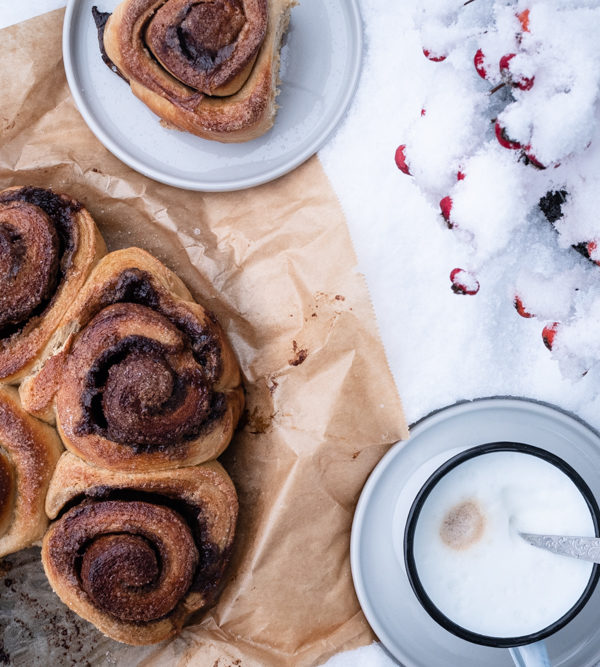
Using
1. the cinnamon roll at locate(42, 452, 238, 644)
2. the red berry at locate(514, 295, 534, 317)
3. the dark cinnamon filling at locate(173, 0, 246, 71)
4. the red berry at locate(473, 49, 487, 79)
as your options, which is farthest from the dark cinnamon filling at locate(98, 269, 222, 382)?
the red berry at locate(473, 49, 487, 79)

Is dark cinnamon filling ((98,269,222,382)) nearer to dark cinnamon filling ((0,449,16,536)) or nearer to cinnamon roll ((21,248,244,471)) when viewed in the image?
cinnamon roll ((21,248,244,471))

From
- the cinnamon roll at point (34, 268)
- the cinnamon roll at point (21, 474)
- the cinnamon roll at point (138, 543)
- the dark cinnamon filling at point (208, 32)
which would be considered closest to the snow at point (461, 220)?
the dark cinnamon filling at point (208, 32)

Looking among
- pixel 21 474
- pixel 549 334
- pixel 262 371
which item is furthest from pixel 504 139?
pixel 21 474

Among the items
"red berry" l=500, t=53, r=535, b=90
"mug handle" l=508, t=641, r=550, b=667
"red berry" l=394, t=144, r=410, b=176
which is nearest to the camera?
"red berry" l=500, t=53, r=535, b=90

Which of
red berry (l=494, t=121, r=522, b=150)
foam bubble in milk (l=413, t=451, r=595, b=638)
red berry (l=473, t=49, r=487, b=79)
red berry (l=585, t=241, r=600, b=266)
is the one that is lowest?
foam bubble in milk (l=413, t=451, r=595, b=638)

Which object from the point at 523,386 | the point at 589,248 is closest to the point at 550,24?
the point at 589,248

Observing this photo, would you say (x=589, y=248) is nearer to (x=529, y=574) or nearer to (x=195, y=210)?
(x=529, y=574)
